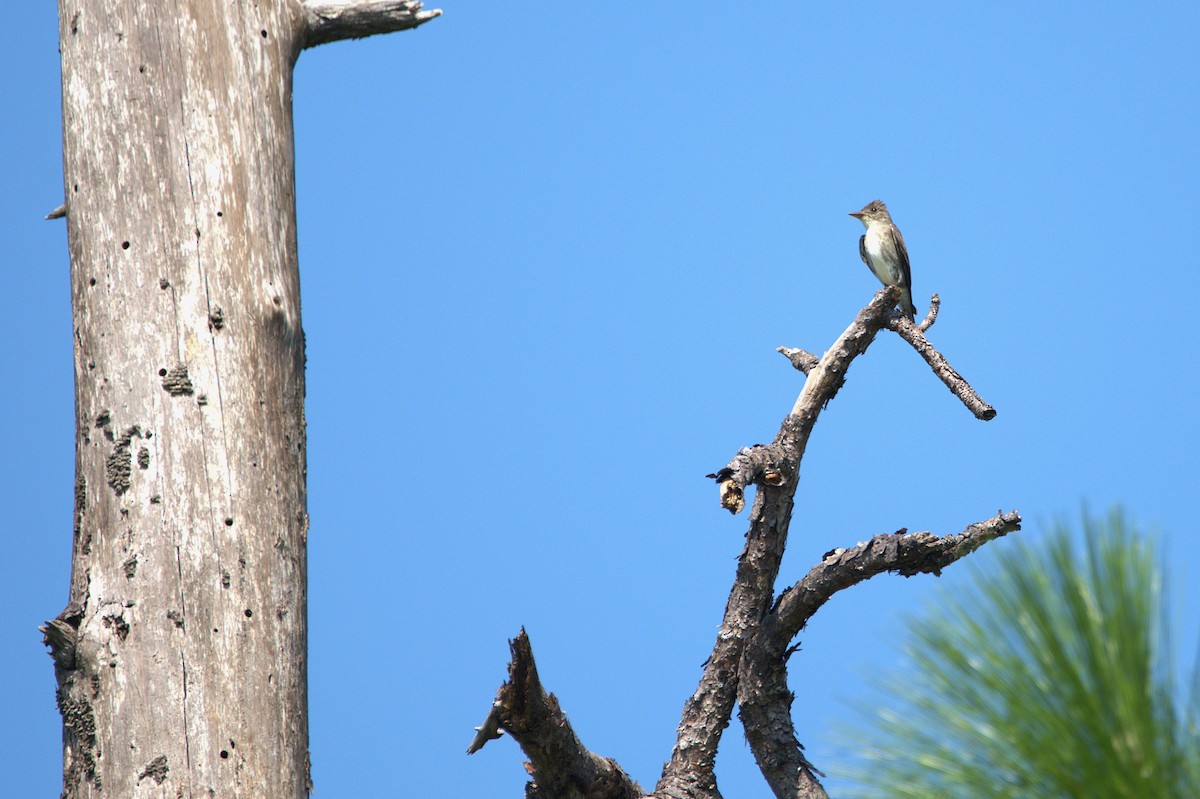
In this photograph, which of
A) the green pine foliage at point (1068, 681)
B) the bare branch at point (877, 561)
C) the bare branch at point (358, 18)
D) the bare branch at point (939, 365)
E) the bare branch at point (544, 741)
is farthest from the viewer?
the bare branch at point (939, 365)

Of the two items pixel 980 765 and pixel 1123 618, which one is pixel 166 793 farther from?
pixel 1123 618

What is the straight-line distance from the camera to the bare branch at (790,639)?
4961 mm

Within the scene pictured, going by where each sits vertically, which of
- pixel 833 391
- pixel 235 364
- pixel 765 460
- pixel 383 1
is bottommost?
pixel 235 364

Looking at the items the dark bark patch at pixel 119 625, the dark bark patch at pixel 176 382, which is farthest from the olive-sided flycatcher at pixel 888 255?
the dark bark patch at pixel 119 625

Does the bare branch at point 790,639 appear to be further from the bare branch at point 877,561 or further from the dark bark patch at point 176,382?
the dark bark patch at point 176,382

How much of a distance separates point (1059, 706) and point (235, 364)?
2340 mm

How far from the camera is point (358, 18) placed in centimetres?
386

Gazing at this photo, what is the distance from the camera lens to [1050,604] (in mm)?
1525

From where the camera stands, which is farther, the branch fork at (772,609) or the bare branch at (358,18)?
the branch fork at (772,609)

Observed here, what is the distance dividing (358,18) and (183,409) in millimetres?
1516

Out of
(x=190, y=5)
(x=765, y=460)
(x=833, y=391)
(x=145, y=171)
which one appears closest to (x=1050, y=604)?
(x=145, y=171)

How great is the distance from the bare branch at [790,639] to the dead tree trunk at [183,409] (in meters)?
2.51

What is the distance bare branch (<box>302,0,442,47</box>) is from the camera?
378 centimetres

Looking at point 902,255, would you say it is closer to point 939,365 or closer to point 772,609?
point 939,365
